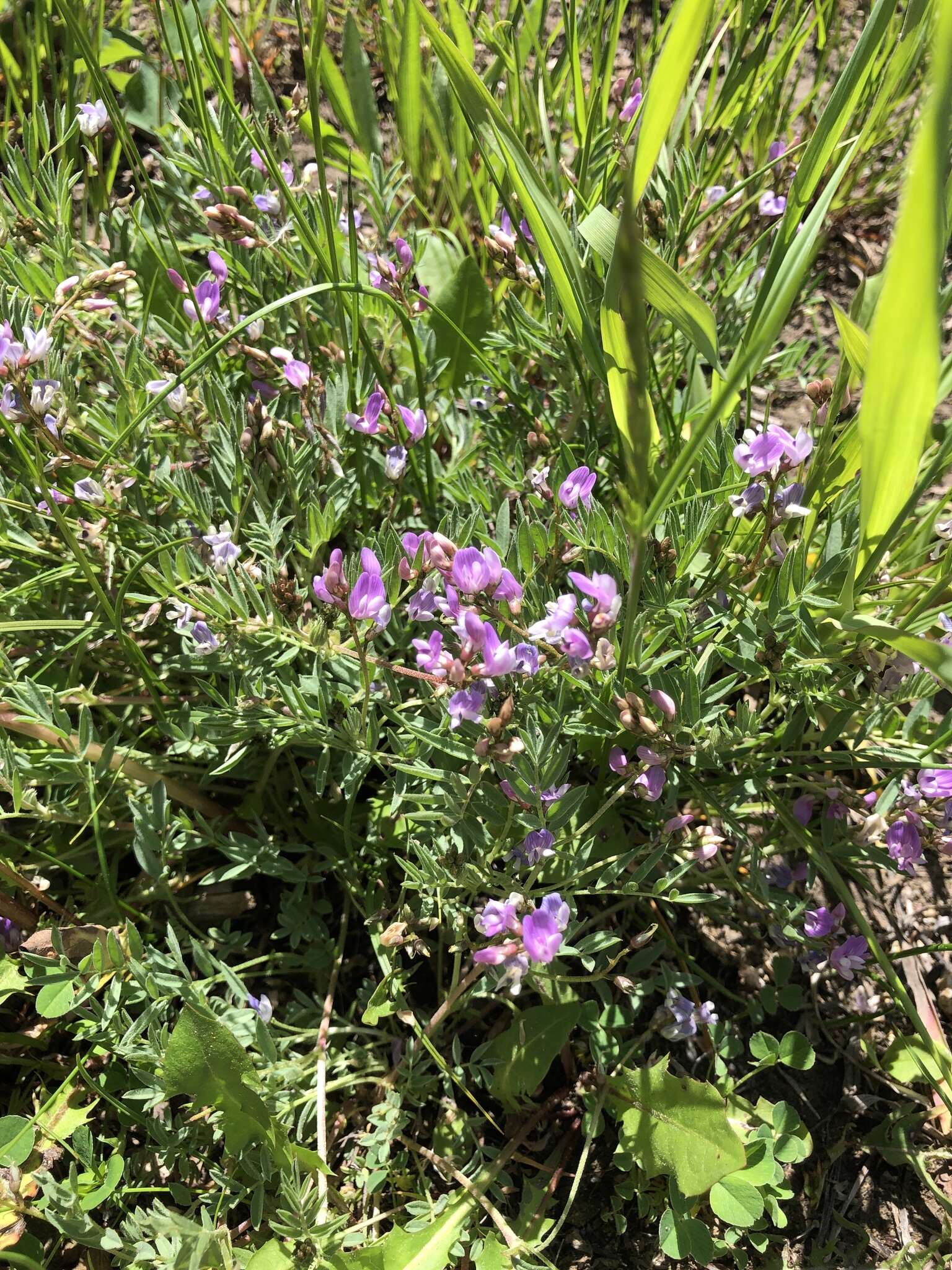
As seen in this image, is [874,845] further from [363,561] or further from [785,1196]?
[363,561]

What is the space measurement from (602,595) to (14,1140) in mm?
1514

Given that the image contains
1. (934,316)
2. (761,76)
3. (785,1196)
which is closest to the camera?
(934,316)

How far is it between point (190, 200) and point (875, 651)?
186 cm

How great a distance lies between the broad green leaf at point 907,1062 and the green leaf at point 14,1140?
1.79 metres

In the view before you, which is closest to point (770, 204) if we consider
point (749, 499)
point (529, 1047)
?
point (749, 499)

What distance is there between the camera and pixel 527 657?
152 centimetres

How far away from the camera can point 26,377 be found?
179 cm

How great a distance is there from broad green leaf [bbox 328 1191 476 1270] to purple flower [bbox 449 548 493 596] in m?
1.21

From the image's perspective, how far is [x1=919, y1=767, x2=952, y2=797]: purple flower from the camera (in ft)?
5.41

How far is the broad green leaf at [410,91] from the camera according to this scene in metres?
2.58

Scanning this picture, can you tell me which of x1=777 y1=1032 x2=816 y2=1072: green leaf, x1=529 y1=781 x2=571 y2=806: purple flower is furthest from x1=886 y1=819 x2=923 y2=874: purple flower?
x1=529 y1=781 x2=571 y2=806: purple flower

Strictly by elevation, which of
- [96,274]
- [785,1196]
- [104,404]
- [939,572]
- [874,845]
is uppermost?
[96,274]

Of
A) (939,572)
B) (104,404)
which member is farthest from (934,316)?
(104,404)

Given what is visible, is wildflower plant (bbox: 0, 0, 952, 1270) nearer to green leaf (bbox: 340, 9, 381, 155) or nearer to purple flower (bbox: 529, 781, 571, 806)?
purple flower (bbox: 529, 781, 571, 806)
